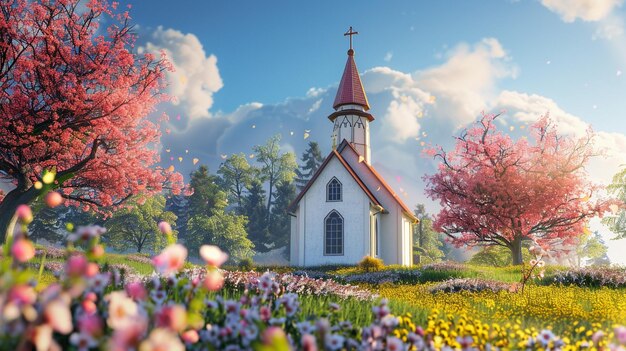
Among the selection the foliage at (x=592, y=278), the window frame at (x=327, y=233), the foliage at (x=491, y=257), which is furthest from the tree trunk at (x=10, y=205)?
the foliage at (x=491, y=257)

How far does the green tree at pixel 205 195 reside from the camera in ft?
166

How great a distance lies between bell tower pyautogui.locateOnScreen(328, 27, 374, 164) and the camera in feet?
108

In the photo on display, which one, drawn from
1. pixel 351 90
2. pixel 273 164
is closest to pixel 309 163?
pixel 273 164

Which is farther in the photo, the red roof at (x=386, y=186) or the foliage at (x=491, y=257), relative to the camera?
the foliage at (x=491, y=257)

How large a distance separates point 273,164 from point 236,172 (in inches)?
185

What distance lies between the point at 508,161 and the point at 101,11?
20329 millimetres

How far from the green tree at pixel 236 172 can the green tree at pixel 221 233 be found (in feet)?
32.5

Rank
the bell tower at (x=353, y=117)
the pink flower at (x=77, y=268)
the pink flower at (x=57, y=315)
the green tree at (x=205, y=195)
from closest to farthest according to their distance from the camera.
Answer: the pink flower at (x=57, y=315)
the pink flower at (x=77, y=268)
the bell tower at (x=353, y=117)
the green tree at (x=205, y=195)

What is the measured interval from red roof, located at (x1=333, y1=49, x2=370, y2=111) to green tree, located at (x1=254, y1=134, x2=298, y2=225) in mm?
25695

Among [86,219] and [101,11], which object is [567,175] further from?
[86,219]

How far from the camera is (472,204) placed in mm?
25922

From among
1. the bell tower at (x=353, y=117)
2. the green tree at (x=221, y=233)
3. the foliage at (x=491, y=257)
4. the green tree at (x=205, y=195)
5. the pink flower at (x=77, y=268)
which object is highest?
the bell tower at (x=353, y=117)

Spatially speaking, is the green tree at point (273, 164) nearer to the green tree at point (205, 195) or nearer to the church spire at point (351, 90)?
the green tree at point (205, 195)

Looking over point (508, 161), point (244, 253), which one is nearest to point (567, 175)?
point (508, 161)
